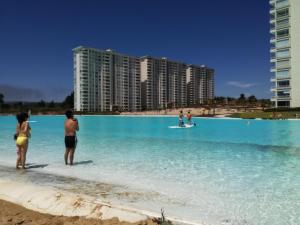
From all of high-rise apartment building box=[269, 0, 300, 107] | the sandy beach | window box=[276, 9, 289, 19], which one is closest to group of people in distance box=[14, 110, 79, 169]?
the sandy beach

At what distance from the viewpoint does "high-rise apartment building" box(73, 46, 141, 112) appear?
126 meters

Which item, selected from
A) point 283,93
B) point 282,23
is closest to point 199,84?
point 282,23

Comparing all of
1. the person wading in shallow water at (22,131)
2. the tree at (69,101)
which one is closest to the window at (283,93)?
the person wading in shallow water at (22,131)

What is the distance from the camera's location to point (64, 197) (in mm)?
6016

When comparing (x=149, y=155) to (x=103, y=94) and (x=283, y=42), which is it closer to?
(x=283, y=42)

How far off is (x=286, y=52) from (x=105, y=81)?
79.8 meters

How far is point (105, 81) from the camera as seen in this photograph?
133m

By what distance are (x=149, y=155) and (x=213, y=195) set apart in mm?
6404

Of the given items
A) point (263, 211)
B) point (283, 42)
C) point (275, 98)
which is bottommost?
point (263, 211)

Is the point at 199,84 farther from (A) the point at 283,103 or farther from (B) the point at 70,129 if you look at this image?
(B) the point at 70,129

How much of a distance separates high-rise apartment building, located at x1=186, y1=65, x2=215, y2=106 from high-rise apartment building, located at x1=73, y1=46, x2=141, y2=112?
98.6ft

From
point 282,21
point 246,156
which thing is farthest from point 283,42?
point 246,156

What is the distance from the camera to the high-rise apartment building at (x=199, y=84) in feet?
520

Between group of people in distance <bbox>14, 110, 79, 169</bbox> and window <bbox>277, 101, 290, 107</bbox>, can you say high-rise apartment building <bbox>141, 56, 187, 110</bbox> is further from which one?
group of people in distance <bbox>14, 110, 79, 169</bbox>
